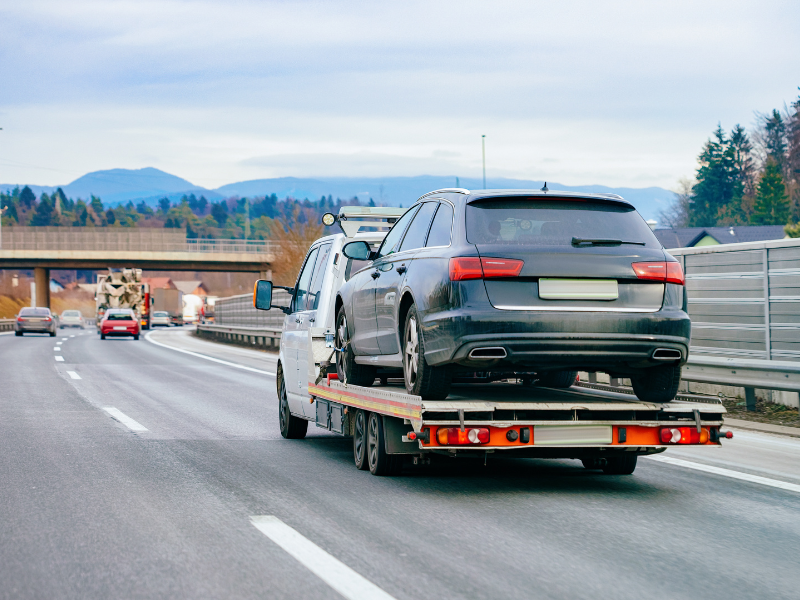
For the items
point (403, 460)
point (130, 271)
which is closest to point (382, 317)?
point (403, 460)

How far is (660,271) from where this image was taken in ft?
23.4

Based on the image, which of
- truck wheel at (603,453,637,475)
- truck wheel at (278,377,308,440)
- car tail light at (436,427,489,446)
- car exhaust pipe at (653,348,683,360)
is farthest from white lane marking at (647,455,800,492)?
truck wheel at (278,377,308,440)

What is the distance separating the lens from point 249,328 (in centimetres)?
3756

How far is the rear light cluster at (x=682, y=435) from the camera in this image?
7.16m

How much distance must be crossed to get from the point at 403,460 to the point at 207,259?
83.2 meters

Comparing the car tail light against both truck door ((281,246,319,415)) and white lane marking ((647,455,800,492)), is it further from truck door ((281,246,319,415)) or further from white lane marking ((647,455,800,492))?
truck door ((281,246,319,415))

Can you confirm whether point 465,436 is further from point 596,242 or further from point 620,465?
Result: point 620,465

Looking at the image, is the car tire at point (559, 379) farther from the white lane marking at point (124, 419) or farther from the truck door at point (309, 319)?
the white lane marking at point (124, 419)

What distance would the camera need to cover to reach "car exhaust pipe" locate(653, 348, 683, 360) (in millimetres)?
7041

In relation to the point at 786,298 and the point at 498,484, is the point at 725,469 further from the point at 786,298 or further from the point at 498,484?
the point at 786,298

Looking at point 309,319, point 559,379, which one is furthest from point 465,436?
point 309,319

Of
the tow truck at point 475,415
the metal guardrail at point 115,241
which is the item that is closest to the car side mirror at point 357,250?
the tow truck at point 475,415

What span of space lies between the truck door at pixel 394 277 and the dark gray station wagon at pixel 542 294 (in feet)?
0.54

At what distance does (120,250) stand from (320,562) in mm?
87641
